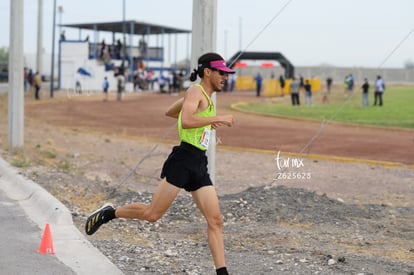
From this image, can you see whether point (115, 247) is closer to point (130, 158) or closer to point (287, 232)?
point (287, 232)

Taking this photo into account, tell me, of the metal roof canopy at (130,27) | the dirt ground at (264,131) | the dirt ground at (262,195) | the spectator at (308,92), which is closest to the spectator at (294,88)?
the spectator at (308,92)

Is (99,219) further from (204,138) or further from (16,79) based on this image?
(16,79)

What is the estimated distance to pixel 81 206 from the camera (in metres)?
9.77

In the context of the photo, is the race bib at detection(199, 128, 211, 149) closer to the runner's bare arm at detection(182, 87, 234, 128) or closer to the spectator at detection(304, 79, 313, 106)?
the runner's bare arm at detection(182, 87, 234, 128)

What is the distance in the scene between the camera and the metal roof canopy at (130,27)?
54188 millimetres

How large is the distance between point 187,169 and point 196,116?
0.45 m

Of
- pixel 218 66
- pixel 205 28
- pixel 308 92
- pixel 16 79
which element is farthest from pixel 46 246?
pixel 308 92

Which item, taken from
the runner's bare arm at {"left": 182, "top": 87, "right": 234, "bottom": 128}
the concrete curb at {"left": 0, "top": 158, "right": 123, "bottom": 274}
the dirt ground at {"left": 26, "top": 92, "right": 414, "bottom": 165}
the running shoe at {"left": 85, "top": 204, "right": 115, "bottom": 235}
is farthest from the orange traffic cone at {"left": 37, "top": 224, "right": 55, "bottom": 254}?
the dirt ground at {"left": 26, "top": 92, "right": 414, "bottom": 165}

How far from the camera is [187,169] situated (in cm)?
600

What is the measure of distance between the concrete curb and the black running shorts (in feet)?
3.20

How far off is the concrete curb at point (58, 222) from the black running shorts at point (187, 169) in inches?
38.4

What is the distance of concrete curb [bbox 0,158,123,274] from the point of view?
6.53 m

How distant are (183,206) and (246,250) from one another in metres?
2.23

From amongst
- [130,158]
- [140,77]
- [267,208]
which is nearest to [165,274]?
[267,208]
